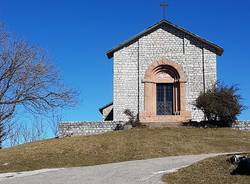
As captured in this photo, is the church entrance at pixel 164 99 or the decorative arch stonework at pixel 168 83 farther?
the church entrance at pixel 164 99

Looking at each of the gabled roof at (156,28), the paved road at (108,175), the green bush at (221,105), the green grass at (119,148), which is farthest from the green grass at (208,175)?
the gabled roof at (156,28)

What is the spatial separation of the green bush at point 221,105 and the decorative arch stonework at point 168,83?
2.80m

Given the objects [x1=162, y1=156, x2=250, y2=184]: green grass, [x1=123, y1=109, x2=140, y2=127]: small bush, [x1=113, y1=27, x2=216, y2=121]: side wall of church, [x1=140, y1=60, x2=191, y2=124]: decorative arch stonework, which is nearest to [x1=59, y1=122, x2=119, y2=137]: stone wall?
[x1=123, y1=109, x2=140, y2=127]: small bush

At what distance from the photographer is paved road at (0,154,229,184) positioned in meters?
15.2

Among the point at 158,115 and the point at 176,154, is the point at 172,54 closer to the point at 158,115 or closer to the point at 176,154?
the point at 158,115

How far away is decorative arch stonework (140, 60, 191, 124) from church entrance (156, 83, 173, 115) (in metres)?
0.20

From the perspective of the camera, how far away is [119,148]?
24094 millimetres

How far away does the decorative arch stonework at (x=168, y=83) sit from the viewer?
117 feet

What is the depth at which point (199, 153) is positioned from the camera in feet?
75.5

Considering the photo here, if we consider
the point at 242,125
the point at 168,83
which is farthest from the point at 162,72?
the point at 242,125

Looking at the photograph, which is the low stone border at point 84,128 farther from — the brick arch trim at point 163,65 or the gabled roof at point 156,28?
the gabled roof at point 156,28

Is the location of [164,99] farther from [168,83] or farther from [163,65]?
[163,65]

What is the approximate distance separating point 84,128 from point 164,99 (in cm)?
730

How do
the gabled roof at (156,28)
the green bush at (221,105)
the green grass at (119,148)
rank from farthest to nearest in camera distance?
1. the gabled roof at (156,28)
2. the green bush at (221,105)
3. the green grass at (119,148)
